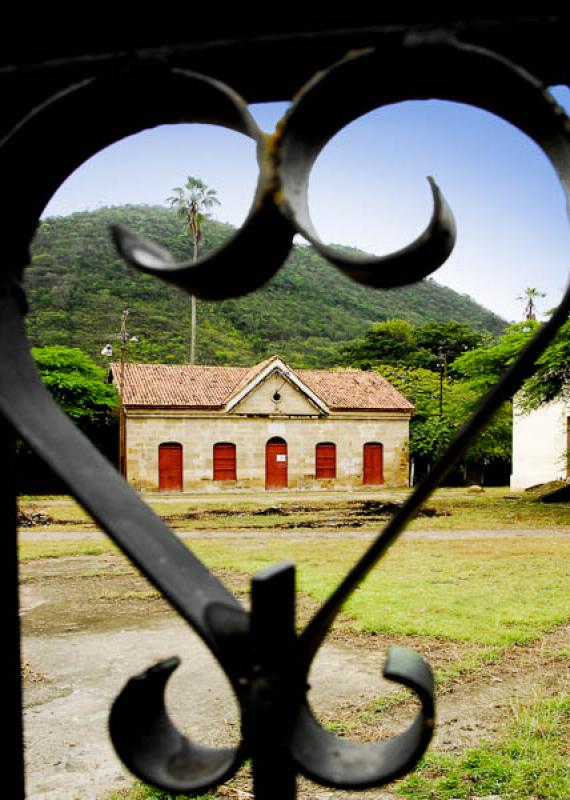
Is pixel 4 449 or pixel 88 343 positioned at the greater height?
pixel 88 343

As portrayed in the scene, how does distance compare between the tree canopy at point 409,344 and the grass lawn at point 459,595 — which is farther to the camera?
the tree canopy at point 409,344

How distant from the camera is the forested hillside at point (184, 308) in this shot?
4441 centimetres

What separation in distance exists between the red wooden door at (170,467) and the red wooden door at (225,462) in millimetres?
1291

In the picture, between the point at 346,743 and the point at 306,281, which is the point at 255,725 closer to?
the point at 346,743

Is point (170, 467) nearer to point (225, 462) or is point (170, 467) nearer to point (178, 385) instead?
point (225, 462)

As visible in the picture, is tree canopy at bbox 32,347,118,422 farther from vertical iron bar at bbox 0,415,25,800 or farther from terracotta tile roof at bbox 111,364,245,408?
vertical iron bar at bbox 0,415,25,800

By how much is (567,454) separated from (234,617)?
20.4 meters

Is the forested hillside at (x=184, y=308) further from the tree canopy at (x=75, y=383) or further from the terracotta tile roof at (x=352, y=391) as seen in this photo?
the tree canopy at (x=75, y=383)

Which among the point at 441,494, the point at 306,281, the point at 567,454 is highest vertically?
the point at 306,281

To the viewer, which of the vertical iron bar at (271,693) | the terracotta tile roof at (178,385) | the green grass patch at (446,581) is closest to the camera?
the vertical iron bar at (271,693)

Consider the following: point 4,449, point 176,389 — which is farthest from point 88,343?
point 4,449

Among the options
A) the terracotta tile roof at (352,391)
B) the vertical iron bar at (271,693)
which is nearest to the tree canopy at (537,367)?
the terracotta tile roof at (352,391)

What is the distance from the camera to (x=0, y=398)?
639 millimetres

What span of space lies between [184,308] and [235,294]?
52.3m
